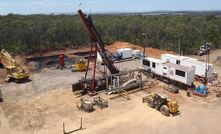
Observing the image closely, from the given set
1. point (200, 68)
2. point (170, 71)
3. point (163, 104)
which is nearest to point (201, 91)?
point (170, 71)

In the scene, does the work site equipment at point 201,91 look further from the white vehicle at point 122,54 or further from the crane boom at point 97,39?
the white vehicle at point 122,54

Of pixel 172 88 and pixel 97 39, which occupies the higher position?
pixel 97 39

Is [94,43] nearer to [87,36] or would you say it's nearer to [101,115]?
[101,115]

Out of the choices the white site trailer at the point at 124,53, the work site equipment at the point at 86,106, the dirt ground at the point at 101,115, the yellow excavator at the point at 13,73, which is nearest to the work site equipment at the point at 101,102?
the dirt ground at the point at 101,115

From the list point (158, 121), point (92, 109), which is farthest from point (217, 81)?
point (92, 109)

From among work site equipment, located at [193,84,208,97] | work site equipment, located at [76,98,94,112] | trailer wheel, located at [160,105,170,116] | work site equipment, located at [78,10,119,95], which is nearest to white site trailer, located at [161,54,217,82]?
work site equipment, located at [193,84,208,97]

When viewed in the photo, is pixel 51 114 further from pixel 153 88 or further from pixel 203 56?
pixel 203 56
